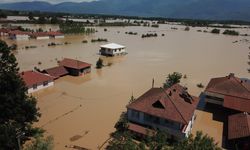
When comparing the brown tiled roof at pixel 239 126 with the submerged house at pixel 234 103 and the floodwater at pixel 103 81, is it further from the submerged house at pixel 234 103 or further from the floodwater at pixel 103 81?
the floodwater at pixel 103 81

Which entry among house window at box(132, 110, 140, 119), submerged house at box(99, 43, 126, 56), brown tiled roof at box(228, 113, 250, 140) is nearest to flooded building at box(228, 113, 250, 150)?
brown tiled roof at box(228, 113, 250, 140)

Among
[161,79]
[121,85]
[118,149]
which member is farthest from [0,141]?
[161,79]

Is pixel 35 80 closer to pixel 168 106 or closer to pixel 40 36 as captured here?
pixel 168 106

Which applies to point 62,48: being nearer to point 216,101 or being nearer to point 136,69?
point 136,69

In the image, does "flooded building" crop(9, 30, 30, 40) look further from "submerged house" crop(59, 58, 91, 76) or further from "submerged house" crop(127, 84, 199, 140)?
"submerged house" crop(127, 84, 199, 140)

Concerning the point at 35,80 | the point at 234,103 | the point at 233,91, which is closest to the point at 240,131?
the point at 234,103

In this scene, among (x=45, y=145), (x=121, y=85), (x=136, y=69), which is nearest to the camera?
(x=45, y=145)

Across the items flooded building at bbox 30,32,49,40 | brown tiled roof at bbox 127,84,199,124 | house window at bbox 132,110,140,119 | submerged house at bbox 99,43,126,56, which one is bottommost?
house window at bbox 132,110,140,119
